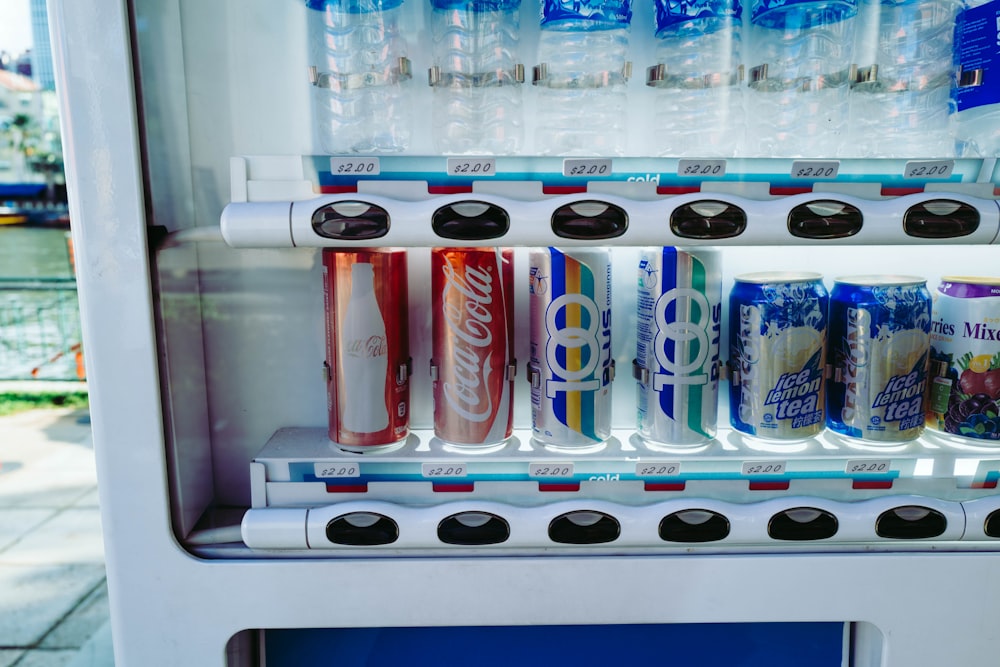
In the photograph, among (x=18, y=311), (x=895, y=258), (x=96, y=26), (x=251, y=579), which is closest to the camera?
(x=96, y=26)

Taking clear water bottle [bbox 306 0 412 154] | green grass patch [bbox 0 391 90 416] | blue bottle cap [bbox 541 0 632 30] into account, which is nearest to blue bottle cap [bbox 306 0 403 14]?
clear water bottle [bbox 306 0 412 154]

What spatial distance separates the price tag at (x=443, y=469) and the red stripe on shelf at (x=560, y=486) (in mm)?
122

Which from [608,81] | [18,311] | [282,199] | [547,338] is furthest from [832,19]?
[18,311]

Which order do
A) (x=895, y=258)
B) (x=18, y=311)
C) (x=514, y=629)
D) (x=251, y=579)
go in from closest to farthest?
(x=251, y=579)
(x=514, y=629)
(x=895, y=258)
(x=18, y=311)

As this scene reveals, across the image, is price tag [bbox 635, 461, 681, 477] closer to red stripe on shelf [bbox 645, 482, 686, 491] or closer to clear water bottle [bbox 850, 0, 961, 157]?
red stripe on shelf [bbox 645, 482, 686, 491]

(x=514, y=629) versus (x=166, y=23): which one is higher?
(x=166, y=23)

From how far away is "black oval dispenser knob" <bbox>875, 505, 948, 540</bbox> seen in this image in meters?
1.06

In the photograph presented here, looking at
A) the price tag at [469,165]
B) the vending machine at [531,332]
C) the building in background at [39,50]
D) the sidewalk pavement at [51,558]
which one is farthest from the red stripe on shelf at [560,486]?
the building in background at [39,50]

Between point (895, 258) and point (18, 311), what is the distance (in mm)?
8227

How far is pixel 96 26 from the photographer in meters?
0.92

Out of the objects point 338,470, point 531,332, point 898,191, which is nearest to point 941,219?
point 898,191

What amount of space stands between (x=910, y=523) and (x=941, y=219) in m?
0.47

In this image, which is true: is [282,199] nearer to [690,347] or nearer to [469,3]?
[469,3]

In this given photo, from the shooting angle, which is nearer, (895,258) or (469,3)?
(469,3)
